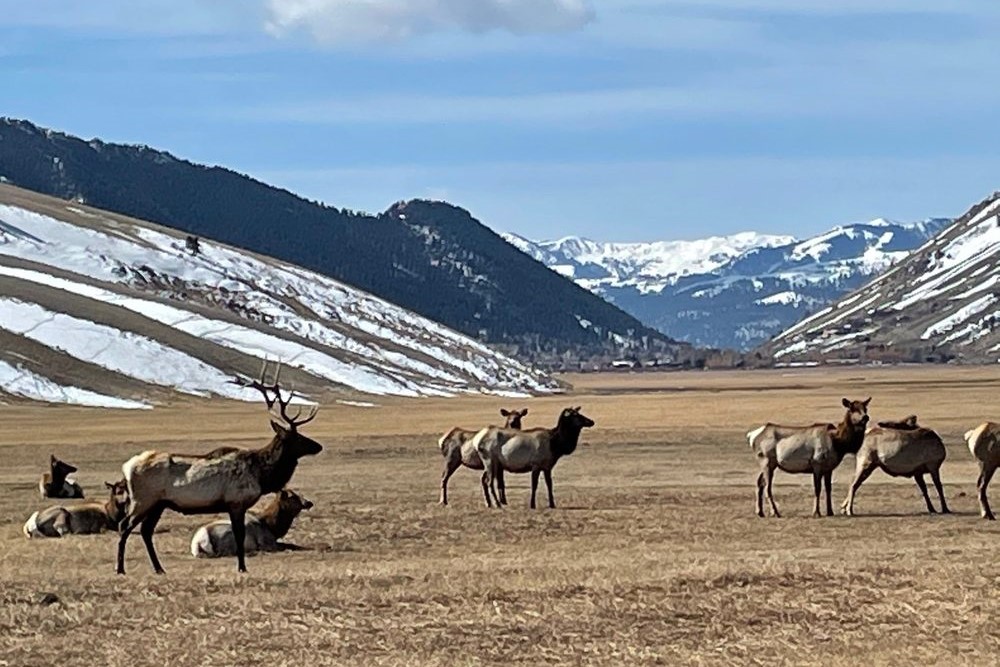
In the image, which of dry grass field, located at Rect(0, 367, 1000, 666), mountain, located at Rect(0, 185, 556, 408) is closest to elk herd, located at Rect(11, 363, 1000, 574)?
dry grass field, located at Rect(0, 367, 1000, 666)

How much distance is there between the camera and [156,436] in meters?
72.1

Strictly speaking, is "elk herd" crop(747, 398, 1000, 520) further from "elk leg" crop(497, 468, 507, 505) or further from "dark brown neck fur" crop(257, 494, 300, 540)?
"dark brown neck fur" crop(257, 494, 300, 540)

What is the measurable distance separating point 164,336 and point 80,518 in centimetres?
11066

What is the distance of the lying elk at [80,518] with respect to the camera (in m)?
28.0

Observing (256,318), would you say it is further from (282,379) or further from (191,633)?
(191,633)

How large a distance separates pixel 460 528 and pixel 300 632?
471 inches

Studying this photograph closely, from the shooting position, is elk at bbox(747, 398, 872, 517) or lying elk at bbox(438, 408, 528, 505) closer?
elk at bbox(747, 398, 872, 517)

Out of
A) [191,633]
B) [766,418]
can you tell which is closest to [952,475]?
[191,633]

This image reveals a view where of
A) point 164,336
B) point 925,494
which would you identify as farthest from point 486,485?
point 164,336

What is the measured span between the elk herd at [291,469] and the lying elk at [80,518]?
2cm

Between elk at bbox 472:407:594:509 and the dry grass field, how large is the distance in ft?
3.76

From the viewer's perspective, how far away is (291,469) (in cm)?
2286

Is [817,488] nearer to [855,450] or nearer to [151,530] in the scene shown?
[855,450]

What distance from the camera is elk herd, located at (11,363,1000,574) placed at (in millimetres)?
21844
